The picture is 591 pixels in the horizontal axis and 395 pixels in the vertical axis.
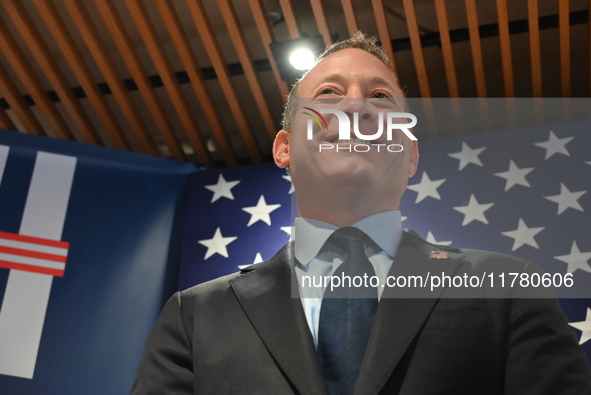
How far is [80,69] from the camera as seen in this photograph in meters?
4.04

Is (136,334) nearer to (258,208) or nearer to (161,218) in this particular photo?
(161,218)

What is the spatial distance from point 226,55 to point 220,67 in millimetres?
286

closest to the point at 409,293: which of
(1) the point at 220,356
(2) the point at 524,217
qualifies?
(1) the point at 220,356

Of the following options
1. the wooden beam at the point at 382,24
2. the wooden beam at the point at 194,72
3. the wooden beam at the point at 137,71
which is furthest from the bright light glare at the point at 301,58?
the wooden beam at the point at 137,71

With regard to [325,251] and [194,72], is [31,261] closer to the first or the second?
[194,72]

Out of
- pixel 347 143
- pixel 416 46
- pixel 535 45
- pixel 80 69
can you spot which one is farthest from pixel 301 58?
pixel 347 143

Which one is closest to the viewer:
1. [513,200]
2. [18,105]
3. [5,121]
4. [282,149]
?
[282,149]

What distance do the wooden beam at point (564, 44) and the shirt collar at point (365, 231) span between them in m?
2.54

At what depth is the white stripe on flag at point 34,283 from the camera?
10.8 ft

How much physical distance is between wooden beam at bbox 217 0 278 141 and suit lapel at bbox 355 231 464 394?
267cm

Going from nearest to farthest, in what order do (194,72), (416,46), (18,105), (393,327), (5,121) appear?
(393,327)
(416,46)
(194,72)
(18,105)
(5,121)

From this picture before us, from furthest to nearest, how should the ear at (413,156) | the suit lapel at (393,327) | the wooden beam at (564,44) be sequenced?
the wooden beam at (564,44), the ear at (413,156), the suit lapel at (393,327)

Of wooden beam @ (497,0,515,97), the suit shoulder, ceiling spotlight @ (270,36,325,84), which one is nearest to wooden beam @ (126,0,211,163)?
ceiling spotlight @ (270,36,325,84)

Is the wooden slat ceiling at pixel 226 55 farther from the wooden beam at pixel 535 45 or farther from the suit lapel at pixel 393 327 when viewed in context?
the suit lapel at pixel 393 327
